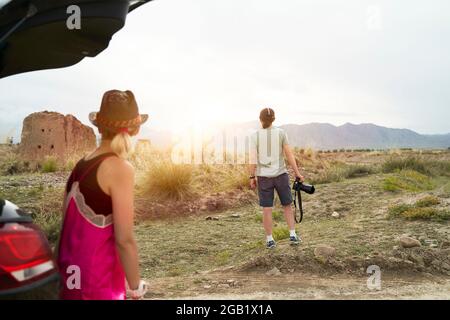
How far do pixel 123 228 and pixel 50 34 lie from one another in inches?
40.8

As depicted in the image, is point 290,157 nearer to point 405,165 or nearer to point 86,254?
point 86,254

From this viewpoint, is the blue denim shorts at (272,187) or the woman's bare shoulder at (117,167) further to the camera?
the blue denim shorts at (272,187)

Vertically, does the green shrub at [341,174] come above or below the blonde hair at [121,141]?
below

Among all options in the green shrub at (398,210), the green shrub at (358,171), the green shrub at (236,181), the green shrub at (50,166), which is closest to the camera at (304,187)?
the green shrub at (398,210)

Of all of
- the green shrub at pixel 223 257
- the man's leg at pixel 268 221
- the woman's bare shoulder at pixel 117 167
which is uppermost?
the woman's bare shoulder at pixel 117 167

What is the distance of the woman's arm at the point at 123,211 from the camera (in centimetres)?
254

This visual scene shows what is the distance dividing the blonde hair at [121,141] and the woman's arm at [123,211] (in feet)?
0.22

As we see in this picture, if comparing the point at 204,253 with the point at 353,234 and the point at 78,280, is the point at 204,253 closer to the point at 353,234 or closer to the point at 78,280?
the point at 353,234

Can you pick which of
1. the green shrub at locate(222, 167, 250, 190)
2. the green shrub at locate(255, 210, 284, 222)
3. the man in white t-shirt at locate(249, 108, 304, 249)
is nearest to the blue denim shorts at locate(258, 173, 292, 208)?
the man in white t-shirt at locate(249, 108, 304, 249)

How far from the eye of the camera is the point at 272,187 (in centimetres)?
734

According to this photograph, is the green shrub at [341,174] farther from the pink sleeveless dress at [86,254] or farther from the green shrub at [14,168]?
the pink sleeveless dress at [86,254]

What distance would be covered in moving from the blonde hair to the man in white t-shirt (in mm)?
4587
